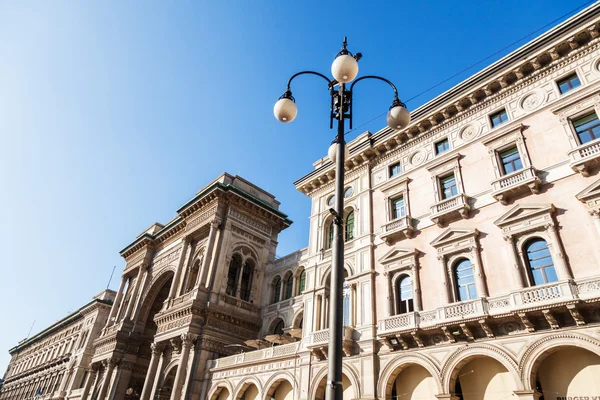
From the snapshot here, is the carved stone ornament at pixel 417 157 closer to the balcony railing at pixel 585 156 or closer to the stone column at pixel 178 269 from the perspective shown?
the balcony railing at pixel 585 156

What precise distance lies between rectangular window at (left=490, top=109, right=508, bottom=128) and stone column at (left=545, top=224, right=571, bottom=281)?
6.05m

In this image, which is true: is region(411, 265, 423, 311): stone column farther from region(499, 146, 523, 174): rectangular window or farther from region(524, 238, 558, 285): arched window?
region(499, 146, 523, 174): rectangular window

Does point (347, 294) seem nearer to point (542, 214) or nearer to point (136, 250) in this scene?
point (542, 214)

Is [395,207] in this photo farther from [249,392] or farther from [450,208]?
[249,392]

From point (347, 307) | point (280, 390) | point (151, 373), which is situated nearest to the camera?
point (347, 307)

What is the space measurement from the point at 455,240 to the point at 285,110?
1161 cm

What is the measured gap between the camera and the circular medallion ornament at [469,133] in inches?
746

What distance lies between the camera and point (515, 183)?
1580cm

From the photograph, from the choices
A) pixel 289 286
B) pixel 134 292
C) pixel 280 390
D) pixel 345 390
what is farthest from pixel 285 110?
pixel 134 292

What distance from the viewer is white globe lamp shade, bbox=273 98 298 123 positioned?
854cm

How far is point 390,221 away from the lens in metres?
20.2

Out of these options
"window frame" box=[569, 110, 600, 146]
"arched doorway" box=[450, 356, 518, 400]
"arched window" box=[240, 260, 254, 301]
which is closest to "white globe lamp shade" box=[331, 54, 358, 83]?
"window frame" box=[569, 110, 600, 146]

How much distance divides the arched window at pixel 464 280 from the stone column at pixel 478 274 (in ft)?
1.16

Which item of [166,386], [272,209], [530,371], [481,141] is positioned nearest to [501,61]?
[481,141]
